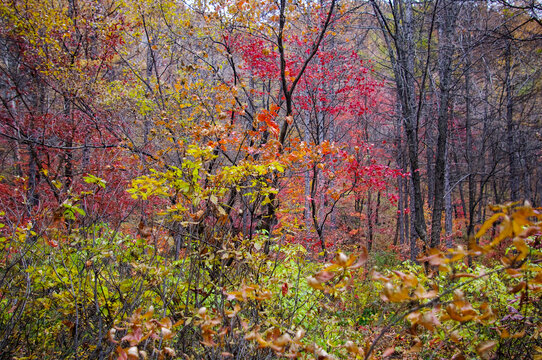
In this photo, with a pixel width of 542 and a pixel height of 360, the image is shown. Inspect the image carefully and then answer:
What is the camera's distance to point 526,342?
2.16 m

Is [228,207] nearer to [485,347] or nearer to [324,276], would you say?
[324,276]

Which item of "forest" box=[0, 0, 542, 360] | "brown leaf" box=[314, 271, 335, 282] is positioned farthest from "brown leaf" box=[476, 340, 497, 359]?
"brown leaf" box=[314, 271, 335, 282]

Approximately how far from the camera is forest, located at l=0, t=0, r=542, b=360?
158cm

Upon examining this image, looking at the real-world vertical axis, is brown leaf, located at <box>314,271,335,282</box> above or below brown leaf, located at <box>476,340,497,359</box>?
above

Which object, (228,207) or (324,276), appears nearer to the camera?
(324,276)

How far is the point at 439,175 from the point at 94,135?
8.31 meters

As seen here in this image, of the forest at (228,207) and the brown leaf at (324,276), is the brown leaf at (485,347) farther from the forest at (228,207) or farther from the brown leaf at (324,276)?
the brown leaf at (324,276)

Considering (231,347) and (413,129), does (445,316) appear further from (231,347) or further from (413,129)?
(413,129)

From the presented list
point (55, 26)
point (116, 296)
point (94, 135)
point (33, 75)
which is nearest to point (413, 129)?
point (116, 296)

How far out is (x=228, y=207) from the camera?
2748 millimetres

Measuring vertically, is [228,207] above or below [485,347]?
above

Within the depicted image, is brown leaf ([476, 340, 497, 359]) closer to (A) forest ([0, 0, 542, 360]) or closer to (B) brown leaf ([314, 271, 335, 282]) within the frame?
(A) forest ([0, 0, 542, 360])

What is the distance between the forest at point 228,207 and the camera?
5.18 feet

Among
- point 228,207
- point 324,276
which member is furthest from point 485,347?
point 228,207
